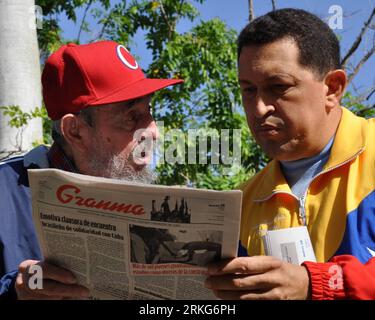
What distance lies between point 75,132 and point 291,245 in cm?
103

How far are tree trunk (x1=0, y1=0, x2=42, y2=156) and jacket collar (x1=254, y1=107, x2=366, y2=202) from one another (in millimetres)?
2252

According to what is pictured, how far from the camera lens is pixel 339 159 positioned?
7.01 feet

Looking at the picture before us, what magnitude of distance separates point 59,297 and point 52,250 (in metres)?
0.16

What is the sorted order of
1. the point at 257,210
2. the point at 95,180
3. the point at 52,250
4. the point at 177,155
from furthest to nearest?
the point at 177,155, the point at 257,210, the point at 52,250, the point at 95,180

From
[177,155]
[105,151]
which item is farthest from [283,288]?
[177,155]

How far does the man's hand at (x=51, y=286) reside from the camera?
5.88 feet

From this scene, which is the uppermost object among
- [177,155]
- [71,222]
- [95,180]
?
[95,180]

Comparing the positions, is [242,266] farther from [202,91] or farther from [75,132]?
[202,91]

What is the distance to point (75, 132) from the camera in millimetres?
2449

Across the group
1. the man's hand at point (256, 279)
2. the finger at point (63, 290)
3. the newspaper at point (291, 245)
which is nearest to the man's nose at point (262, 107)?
the newspaper at point (291, 245)

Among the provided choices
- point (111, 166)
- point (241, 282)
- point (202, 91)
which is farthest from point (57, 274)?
point (202, 91)

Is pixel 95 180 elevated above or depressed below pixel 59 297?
above
